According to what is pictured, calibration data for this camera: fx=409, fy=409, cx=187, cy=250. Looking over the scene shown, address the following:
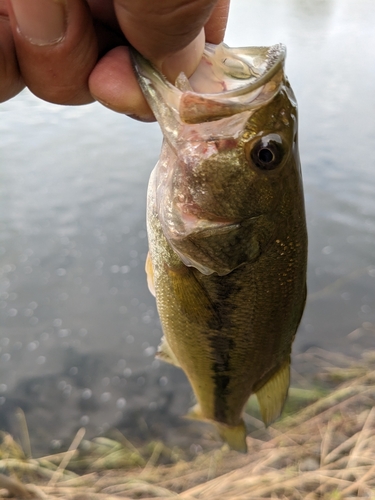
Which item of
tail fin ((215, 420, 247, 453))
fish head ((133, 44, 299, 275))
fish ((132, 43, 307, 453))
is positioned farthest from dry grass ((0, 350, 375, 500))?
fish head ((133, 44, 299, 275))

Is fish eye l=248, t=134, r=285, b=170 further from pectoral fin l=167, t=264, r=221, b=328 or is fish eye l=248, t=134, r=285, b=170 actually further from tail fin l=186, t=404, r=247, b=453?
tail fin l=186, t=404, r=247, b=453

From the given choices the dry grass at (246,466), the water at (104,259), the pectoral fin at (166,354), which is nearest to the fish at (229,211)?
the pectoral fin at (166,354)

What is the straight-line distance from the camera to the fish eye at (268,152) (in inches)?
46.1

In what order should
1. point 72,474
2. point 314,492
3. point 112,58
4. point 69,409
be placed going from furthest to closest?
1. point 69,409
2. point 72,474
3. point 314,492
4. point 112,58

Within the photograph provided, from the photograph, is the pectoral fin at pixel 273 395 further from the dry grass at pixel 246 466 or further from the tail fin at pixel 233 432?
the dry grass at pixel 246 466

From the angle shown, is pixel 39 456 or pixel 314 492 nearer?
pixel 314 492

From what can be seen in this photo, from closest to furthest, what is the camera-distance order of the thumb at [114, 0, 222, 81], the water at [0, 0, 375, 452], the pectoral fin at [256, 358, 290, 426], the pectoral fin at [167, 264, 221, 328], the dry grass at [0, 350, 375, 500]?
1. the thumb at [114, 0, 222, 81]
2. the pectoral fin at [167, 264, 221, 328]
3. the pectoral fin at [256, 358, 290, 426]
4. the dry grass at [0, 350, 375, 500]
5. the water at [0, 0, 375, 452]

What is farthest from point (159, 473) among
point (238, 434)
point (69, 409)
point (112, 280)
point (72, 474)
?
point (112, 280)

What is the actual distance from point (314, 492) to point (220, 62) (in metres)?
3.03

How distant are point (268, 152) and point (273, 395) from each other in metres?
1.06

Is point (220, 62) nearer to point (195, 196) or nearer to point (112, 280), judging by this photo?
point (195, 196)

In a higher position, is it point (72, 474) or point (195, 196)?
point (195, 196)

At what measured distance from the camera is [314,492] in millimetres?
2998

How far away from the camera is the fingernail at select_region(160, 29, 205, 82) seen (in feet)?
3.82
